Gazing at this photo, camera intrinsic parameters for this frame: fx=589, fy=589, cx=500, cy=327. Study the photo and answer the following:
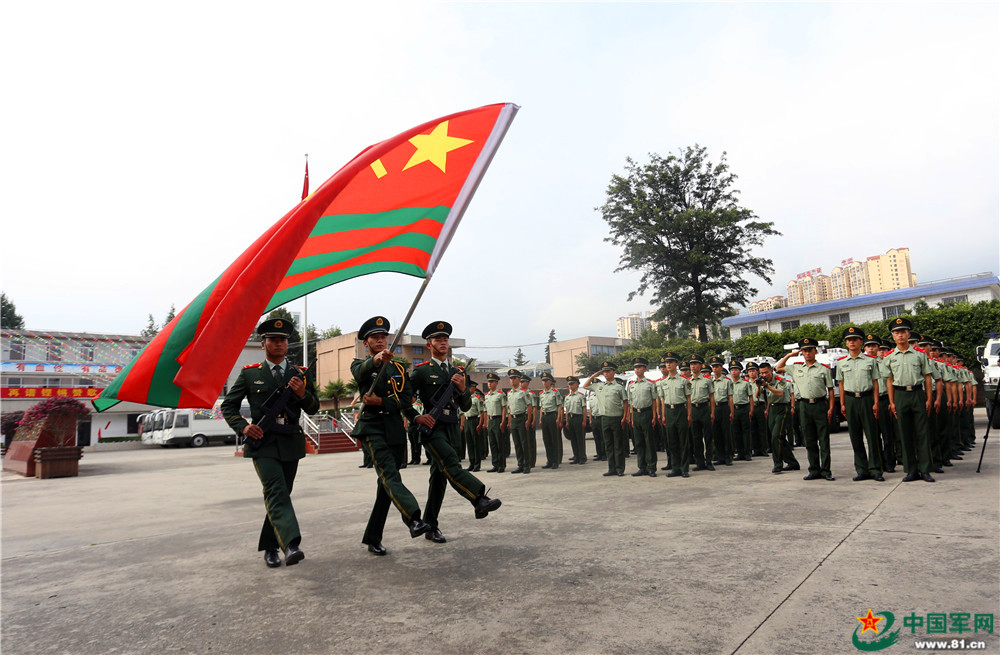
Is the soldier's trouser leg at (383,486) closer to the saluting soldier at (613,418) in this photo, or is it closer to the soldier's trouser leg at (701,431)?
the saluting soldier at (613,418)

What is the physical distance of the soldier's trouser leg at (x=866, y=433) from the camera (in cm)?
701

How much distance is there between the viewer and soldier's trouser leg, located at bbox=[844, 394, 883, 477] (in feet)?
23.0

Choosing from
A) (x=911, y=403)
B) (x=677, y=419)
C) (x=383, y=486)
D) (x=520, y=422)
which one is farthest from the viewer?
(x=520, y=422)

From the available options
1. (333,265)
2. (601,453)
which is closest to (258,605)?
(333,265)

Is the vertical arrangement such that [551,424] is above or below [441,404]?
below

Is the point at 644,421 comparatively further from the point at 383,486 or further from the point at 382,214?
the point at 382,214

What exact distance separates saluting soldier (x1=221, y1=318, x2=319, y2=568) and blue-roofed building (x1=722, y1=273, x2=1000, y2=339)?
31.9 m

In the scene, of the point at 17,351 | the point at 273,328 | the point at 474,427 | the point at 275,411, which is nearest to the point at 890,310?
the point at 474,427

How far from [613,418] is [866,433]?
11.3 feet

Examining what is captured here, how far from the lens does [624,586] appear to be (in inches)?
132

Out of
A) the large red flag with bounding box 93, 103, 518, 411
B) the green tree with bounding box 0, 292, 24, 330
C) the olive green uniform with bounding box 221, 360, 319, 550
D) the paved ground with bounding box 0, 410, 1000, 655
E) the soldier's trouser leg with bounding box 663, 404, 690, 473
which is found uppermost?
the green tree with bounding box 0, 292, 24, 330

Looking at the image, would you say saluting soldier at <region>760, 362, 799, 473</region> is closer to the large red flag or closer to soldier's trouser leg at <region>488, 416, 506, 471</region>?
soldier's trouser leg at <region>488, 416, 506, 471</region>

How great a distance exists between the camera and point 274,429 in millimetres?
4215

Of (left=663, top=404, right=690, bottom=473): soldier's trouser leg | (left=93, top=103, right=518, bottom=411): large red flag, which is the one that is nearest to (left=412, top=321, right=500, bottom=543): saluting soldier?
(left=93, top=103, right=518, bottom=411): large red flag
